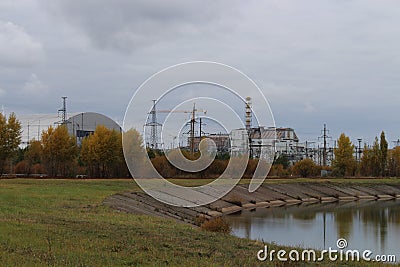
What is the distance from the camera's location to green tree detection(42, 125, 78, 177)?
61750mm

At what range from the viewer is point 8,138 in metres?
56.9

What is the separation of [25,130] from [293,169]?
4749cm

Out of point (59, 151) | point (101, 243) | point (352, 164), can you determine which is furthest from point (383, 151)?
point (101, 243)

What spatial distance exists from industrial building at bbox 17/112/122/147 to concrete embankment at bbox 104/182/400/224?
133 ft

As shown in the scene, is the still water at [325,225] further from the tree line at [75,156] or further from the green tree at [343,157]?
the green tree at [343,157]

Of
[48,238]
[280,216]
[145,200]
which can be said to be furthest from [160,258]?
[280,216]

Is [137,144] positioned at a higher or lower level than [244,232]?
higher

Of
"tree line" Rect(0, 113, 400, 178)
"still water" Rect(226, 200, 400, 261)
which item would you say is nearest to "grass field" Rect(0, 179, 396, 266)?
"still water" Rect(226, 200, 400, 261)

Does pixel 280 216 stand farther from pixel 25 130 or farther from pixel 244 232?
pixel 25 130

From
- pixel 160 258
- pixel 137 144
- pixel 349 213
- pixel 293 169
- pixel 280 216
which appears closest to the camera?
pixel 160 258

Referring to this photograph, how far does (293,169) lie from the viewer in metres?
87.4

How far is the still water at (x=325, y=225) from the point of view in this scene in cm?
Result: 2786

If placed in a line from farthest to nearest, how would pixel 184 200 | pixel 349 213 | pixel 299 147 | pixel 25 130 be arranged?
pixel 299 147, pixel 25 130, pixel 349 213, pixel 184 200

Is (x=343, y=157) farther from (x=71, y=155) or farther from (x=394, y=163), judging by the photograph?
(x=71, y=155)
